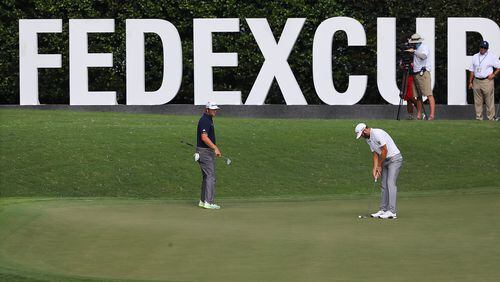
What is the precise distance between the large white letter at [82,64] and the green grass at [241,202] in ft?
7.28

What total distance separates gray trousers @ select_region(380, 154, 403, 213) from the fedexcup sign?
17.1 meters

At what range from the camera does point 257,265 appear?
1430cm

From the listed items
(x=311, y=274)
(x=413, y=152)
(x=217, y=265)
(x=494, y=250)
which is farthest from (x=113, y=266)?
(x=413, y=152)

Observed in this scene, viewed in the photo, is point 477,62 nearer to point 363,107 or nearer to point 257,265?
point 363,107

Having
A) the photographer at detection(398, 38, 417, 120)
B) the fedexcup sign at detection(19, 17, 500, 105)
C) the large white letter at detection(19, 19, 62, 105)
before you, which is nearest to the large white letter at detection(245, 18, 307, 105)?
the fedexcup sign at detection(19, 17, 500, 105)

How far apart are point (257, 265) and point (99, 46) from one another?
87.8 feet

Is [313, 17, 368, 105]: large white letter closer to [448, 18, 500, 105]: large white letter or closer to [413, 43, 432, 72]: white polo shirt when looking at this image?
[448, 18, 500, 105]: large white letter

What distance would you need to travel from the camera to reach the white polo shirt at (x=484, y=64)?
3416 cm

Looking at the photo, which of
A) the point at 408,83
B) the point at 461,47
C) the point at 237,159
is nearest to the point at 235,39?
the point at 461,47

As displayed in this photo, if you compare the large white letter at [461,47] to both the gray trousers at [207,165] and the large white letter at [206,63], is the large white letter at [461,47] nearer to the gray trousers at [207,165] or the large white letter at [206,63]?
the large white letter at [206,63]

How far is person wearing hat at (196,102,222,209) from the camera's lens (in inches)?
851

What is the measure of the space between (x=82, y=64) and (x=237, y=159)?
11.4 meters

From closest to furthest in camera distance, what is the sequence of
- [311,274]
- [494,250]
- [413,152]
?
[311,274]
[494,250]
[413,152]

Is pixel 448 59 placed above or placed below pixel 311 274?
above
